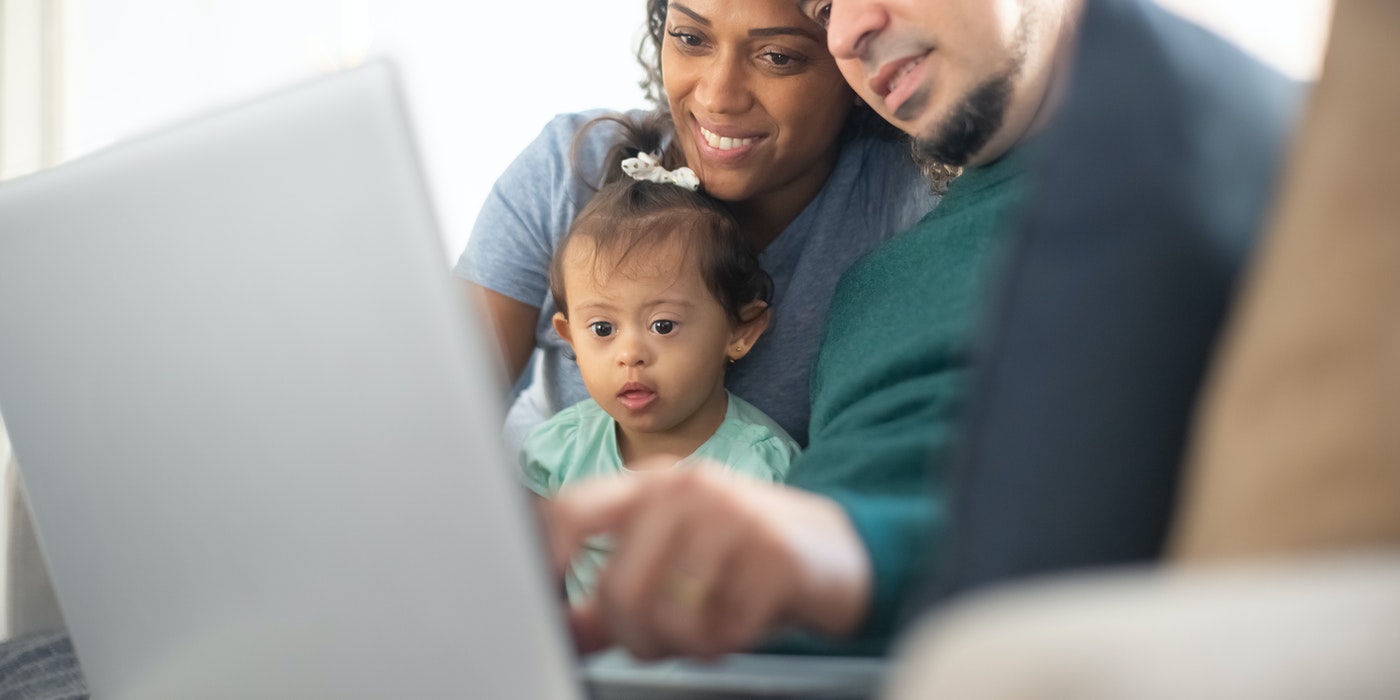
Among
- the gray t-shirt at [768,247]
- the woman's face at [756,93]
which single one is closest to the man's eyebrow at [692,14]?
the woman's face at [756,93]

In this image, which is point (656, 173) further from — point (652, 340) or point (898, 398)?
point (898, 398)

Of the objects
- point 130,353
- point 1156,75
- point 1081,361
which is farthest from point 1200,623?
point 130,353

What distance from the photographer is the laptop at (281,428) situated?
0.56 meters

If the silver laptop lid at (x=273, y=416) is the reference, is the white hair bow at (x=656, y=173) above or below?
above

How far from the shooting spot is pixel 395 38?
3.12m

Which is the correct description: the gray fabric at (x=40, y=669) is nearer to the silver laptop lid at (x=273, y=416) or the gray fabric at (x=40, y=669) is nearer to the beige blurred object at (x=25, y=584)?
the beige blurred object at (x=25, y=584)

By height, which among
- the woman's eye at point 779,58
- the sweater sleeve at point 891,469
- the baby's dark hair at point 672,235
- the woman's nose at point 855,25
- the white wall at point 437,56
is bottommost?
the sweater sleeve at point 891,469

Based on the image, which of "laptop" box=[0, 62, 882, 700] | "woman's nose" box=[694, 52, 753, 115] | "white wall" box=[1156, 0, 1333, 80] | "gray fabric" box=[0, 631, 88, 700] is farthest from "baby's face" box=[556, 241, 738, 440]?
"white wall" box=[1156, 0, 1333, 80]

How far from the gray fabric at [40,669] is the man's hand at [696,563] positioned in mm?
793

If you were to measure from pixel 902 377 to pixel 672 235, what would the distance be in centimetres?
75

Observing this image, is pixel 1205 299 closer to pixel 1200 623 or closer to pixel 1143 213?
pixel 1143 213

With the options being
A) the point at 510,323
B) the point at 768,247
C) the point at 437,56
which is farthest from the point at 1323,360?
the point at 437,56

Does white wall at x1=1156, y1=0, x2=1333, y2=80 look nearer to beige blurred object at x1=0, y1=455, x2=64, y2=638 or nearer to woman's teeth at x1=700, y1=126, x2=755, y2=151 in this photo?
woman's teeth at x1=700, y1=126, x2=755, y2=151

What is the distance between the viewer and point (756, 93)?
68.7 inches
